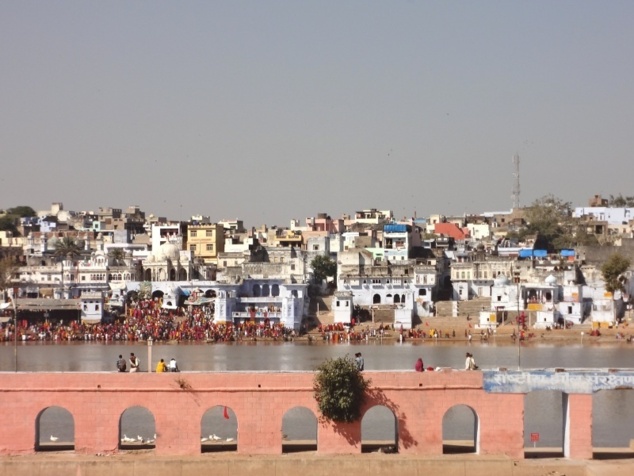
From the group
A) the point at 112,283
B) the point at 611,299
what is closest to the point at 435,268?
the point at 611,299

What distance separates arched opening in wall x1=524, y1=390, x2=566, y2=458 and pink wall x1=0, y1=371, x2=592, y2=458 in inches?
26.9

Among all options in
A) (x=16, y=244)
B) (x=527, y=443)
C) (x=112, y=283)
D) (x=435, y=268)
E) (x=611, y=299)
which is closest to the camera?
(x=527, y=443)

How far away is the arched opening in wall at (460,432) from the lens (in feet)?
63.2

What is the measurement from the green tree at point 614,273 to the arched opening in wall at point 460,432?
2442cm

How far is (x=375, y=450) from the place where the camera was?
19.2 metres

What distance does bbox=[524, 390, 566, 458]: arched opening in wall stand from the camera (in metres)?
19.4

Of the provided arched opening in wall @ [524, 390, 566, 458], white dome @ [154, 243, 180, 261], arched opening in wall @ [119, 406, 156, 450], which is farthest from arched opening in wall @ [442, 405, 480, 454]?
white dome @ [154, 243, 180, 261]

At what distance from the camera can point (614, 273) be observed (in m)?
49.8

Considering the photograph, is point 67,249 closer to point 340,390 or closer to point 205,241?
point 205,241

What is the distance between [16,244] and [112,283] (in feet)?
57.7

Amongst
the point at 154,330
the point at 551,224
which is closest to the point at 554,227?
the point at 551,224

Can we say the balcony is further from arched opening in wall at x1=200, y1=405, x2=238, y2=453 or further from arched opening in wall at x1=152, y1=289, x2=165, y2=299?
arched opening in wall at x1=200, y1=405, x2=238, y2=453

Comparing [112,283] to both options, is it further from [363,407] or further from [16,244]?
[363,407]

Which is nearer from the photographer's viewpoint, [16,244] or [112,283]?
[112,283]
